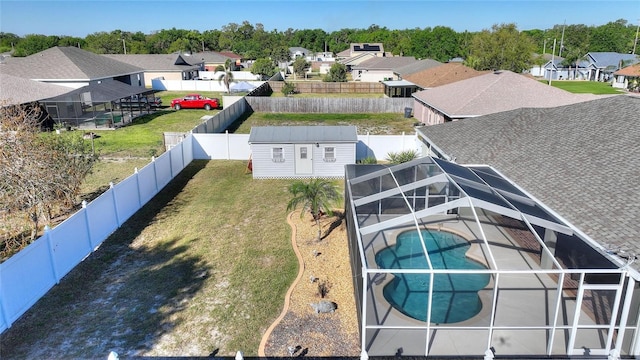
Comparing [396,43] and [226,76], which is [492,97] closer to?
[226,76]

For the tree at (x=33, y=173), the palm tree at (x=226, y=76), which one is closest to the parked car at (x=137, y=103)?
the palm tree at (x=226, y=76)

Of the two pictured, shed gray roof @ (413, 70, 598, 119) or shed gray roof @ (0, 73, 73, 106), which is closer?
shed gray roof @ (413, 70, 598, 119)

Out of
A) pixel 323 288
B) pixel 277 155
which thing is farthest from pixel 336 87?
pixel 323 288

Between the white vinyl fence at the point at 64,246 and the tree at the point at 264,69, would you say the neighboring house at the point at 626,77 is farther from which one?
the white vinyl fence at the point at 64,246

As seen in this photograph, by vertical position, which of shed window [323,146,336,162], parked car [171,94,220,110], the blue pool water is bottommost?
the blue pool water

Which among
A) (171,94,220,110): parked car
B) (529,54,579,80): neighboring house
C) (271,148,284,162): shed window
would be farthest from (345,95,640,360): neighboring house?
(529,54,579,80): neighboring house

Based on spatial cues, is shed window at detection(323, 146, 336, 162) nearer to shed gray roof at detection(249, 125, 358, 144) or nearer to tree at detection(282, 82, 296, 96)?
shed gray roof at detection(249, 125, 358, 144)

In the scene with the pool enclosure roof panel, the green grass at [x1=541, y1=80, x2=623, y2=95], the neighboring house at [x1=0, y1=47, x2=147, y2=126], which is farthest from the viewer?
the green grass at [x1=541, y1=80, x2=623, y2=95]
